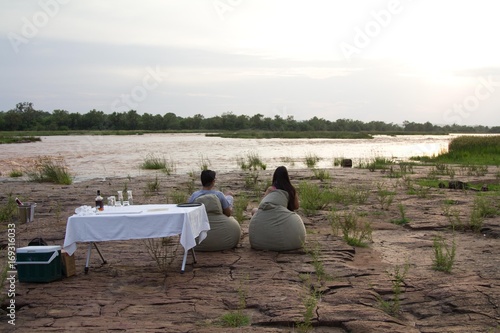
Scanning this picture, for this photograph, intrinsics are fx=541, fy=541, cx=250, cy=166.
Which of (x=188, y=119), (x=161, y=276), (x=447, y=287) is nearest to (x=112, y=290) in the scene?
(x=161, y=276)

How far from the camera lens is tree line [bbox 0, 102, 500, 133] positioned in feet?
327

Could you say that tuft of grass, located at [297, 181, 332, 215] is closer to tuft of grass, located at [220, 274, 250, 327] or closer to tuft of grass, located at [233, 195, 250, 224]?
tuft of grass, located at [233, 195, 250, 224]

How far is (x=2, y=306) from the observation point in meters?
5.93

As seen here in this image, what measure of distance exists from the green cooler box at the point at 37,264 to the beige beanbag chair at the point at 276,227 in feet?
9.63

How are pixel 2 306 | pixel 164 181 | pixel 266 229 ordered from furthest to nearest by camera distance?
pixel 164 181 < pixel 266 229 < pixel 2 306

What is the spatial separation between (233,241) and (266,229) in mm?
549

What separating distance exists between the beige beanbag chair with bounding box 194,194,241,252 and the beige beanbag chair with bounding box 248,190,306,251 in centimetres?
39

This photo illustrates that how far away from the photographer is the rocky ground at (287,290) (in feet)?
17.7

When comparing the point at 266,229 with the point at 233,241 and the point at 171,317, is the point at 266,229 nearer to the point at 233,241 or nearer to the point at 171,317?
the point at 233,241

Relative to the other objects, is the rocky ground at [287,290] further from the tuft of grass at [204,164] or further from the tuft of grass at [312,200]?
the tuft of grass at [204,164]

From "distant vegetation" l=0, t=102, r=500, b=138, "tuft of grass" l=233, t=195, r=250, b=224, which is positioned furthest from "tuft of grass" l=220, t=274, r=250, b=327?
"distant vegetation" l=0, t=102, r=500, b=138

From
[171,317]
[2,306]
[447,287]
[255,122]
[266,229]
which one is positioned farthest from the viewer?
[255,122]

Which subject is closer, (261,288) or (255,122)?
(261,288)

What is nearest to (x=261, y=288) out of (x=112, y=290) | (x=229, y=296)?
(x=229, y=296)
